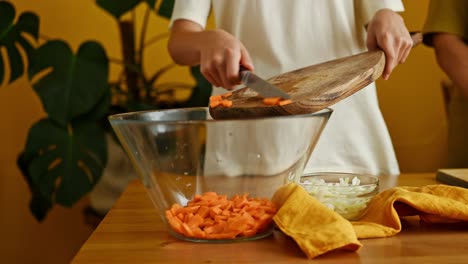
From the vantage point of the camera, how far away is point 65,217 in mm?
2893

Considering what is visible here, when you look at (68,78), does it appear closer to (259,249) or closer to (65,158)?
(65,158)

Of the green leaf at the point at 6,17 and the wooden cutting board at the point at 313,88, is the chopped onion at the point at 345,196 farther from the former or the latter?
the green leaf at the point at 6,17

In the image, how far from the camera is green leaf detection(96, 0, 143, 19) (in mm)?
2316

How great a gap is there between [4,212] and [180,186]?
213 cm

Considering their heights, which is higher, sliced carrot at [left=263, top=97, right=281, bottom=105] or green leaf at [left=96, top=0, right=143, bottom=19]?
green leaf at [left=96, top=0, right=143, bottom=19]

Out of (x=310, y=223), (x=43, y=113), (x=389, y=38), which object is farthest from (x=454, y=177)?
(x=43, y=113)

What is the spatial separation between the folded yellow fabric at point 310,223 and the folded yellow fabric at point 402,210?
52 mm

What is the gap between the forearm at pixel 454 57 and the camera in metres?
1.66

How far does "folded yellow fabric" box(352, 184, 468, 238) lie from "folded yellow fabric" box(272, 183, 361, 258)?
5cm

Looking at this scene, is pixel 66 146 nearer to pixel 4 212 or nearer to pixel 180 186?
pixel 4 212

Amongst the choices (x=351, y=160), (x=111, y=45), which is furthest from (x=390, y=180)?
(x=111, y=45)

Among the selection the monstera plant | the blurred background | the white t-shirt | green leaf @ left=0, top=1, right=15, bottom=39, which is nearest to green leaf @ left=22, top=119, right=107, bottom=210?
the monstera plant

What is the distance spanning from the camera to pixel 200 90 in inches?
95.7

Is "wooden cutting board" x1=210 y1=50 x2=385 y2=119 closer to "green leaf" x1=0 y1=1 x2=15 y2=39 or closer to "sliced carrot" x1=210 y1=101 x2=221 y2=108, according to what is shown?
"sliced carrot" x1=210 y1=101 x2=221 y2=108
